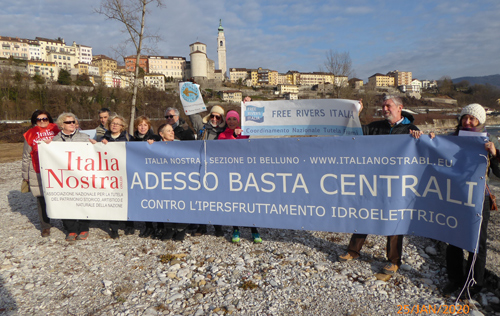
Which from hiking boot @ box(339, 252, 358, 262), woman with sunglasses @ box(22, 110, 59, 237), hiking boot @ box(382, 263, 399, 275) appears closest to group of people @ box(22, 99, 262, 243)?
woman with sunglasses @ box(22, 110, 59, 237)

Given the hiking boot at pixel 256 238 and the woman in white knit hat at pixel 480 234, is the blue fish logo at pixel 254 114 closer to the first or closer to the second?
the hiking boot at pixel 256 238

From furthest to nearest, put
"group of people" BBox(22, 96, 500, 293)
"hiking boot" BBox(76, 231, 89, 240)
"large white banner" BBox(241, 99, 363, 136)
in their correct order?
"hiking boot" BBox(76, 231, 89, 240)
"large white banner" BBox(241, 99, 363, 136)
"group of people" BBox(22, 96, 500, 293)

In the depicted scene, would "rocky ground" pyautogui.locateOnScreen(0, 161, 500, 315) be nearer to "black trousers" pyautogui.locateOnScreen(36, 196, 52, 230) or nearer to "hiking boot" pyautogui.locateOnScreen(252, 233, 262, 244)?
"hiking boot" pyautogui.locateOnScreen(252, 233, 262, 244)

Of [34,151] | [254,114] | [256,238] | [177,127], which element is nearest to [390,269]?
[256,238]

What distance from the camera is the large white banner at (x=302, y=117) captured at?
4027mm

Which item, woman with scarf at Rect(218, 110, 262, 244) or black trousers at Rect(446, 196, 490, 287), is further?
woman with scarf at Rect(218, 110, 262, 244)

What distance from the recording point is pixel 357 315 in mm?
2865

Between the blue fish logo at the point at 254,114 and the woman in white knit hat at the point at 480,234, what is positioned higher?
the blue fish logo at the point at 254,114

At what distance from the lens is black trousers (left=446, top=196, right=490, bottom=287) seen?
303 centimetres

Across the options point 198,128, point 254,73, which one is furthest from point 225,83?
point 198,128

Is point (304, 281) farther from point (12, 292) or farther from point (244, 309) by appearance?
point (12, 292)

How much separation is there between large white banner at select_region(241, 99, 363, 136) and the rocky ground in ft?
5.63

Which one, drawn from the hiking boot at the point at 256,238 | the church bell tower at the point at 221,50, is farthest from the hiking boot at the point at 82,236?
the church bell tower at the point at 221,50

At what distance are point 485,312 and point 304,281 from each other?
5.76ft
